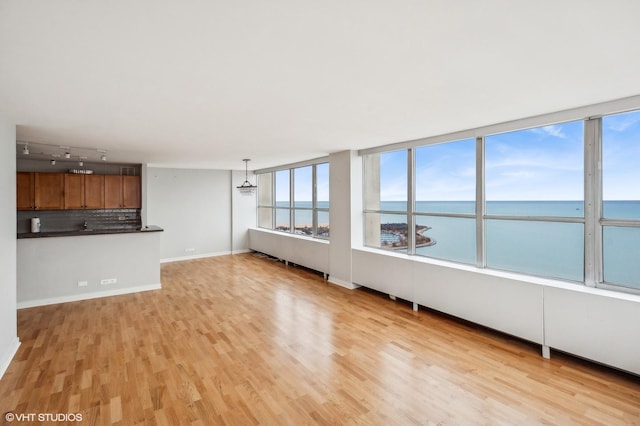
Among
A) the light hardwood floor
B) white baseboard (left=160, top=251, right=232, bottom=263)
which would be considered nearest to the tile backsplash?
white baseboard (left=160, top=251, right=232, bottom=263)

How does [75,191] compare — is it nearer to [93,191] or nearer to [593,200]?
[93,191]

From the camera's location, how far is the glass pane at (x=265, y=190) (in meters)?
9.13

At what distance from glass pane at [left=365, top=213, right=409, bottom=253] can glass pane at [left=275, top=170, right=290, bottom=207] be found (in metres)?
3.01

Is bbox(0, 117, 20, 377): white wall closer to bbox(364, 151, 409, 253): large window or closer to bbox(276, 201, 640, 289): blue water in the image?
bbox(364, 151, 409, 253): large window

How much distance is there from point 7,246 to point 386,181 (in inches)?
202

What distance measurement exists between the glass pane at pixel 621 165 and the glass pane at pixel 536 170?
0.19 metres

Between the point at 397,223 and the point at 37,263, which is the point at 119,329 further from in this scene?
the point at 397,223

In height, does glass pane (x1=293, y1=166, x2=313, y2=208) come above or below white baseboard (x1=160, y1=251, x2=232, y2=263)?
above

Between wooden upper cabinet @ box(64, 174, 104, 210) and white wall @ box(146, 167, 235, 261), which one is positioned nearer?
wooden upper cabinet @ box(64, 174, 104, 210)

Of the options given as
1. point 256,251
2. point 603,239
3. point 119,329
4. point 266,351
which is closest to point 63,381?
point 119,329

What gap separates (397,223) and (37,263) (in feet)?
18.7

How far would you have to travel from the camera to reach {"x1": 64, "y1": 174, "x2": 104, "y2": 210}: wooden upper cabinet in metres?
6.55

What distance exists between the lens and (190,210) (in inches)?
337

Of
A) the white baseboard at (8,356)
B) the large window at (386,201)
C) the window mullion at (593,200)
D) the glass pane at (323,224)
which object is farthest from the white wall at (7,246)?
the window mullion at (593,200)
